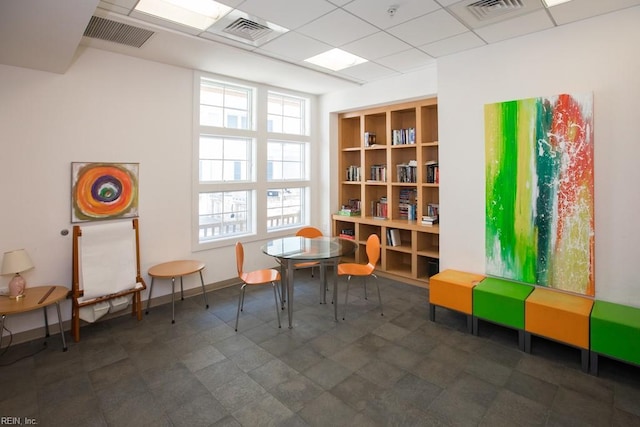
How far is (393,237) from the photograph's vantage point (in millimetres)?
5184

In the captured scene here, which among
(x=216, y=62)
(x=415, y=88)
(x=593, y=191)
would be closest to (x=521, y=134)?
(x=593, y=191)

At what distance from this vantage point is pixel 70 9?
2.15 metres

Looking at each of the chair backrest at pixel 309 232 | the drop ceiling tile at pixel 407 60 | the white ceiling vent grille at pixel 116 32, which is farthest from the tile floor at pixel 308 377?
the drop ceiling tile at pixel 407 60

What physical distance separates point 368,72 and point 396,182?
5.41 ft

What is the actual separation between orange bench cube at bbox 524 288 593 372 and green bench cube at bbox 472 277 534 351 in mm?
56

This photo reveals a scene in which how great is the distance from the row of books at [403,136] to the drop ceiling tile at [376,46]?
4.33ft

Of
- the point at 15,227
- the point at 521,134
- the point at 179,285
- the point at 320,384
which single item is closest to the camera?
the point at 320,384

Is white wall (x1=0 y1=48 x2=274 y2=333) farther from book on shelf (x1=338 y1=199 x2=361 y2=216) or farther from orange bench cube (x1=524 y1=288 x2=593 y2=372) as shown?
orange bench cube (x1=524 y1=288 x2=593 y2=372)

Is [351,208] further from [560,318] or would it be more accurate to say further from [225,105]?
[560,318]

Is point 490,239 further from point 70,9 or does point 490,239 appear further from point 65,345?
point 65,345

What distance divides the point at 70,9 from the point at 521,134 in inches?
153

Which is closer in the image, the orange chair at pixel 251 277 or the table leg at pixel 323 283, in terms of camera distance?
the orange chair at pixel 251 277

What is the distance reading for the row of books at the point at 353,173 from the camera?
5844 mm

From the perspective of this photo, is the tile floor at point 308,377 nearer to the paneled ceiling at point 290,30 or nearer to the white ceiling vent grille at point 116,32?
the paneled ceiling at point 290,30
